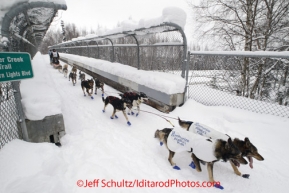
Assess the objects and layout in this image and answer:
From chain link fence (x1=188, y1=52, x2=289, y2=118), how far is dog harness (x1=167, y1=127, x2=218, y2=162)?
8.55 feet

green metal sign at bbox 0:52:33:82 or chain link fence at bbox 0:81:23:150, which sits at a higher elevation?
green metal sign at bbox 0:52:33:82

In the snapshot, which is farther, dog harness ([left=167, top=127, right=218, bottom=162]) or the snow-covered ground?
dog harness ([left=167, top=127, right=218, bottom=162])

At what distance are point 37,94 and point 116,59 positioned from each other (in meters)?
7.20

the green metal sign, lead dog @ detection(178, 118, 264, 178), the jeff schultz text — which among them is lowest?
the jeff schultz text

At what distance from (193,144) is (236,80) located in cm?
531

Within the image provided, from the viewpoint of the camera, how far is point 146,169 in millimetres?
3129

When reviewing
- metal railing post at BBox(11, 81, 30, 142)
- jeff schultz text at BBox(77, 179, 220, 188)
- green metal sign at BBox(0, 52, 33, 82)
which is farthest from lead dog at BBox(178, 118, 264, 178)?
metal railing post at BBox(11, 81, 30, 142)

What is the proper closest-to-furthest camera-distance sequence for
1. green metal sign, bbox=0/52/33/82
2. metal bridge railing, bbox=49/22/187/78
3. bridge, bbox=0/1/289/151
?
green metal sign, bbox=0/52/33/82, bridge, bbox=0/1/289/151, metal bridge railing, bbox=49/22/187/78

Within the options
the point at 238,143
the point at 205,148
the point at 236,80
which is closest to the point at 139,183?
the point at 205,148

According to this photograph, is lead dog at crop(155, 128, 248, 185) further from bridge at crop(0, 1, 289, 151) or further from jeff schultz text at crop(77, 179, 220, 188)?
bridge at crop(0, 1, 289, 151)

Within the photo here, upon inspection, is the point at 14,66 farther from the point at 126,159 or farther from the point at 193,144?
the point at 193,144

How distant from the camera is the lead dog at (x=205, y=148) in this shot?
254cm

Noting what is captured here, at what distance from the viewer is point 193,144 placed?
283 centimetres

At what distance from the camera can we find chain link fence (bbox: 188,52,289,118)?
178 inches
